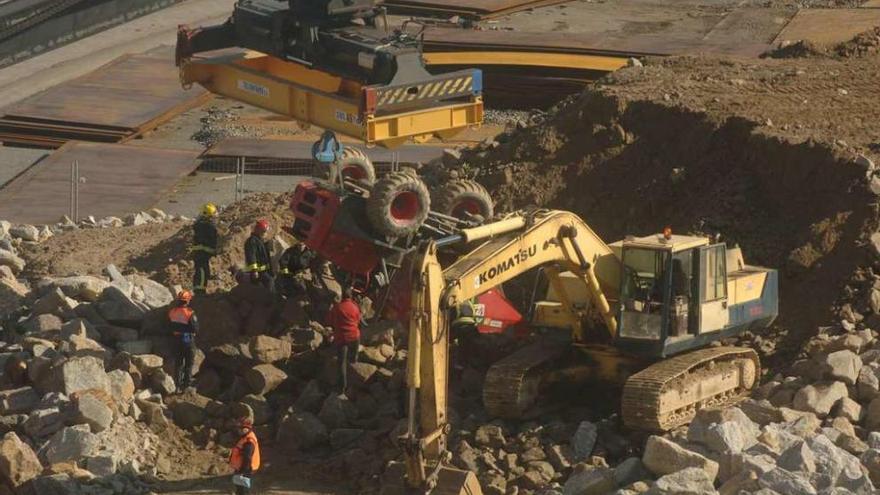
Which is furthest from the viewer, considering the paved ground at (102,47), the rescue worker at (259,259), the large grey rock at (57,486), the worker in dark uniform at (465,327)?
the paved ground at (102,47)

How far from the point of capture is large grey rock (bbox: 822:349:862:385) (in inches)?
679

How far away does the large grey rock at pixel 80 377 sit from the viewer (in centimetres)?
1842

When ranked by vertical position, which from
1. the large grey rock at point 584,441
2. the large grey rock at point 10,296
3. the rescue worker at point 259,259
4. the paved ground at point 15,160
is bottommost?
the paved ground at point 15,160

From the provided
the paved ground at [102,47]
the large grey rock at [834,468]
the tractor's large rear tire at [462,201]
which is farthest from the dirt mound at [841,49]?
the paved ground at [102,47]

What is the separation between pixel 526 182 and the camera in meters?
22.3

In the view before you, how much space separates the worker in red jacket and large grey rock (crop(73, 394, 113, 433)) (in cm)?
250

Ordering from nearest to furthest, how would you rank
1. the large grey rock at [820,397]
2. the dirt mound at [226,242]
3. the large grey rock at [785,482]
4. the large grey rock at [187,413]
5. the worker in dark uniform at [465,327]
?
the large grey rock at [785,482] → the large grey rock at [820,397] → the worker in dark uniform at [465,327] → the large grey rock at [187,413] → the dirt mound at [226,242]

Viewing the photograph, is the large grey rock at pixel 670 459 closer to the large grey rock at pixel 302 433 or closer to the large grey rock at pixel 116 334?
the large grey rock at pixel 302 433

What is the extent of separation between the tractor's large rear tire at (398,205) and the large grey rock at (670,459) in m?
4.27

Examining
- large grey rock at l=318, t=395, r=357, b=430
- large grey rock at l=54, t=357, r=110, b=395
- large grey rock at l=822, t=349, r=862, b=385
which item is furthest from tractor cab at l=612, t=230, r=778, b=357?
large grey rock at l=54, t=357, r=110, b=395

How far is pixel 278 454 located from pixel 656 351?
13.2 ft

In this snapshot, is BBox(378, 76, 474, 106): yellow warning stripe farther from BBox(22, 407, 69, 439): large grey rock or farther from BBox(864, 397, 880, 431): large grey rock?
BBox(864, 397, 880, 431): large grey rock

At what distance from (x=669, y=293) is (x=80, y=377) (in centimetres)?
614

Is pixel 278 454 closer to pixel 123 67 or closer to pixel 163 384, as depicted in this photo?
pixel 163 384
